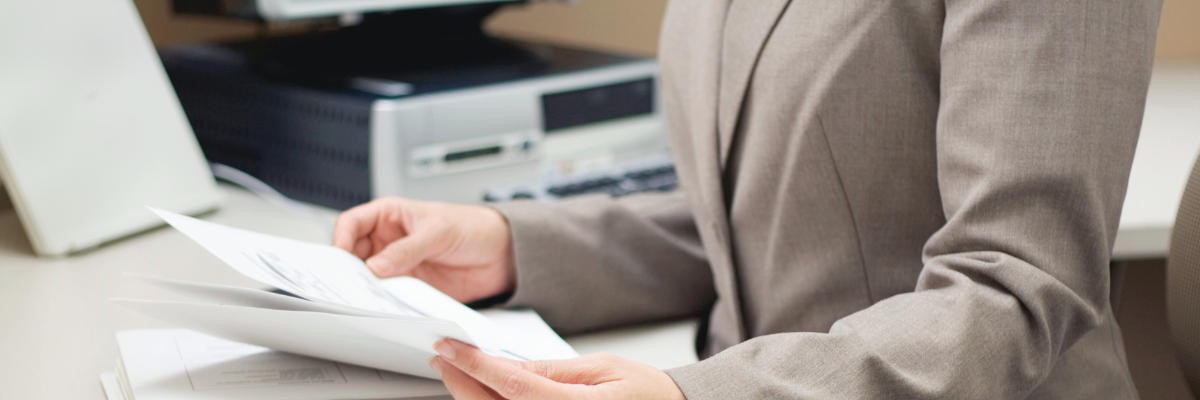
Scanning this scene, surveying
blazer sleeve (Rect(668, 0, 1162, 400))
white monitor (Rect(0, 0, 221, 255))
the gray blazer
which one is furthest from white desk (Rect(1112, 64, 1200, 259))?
white monitor (Rect(0, 0, 221, 255))

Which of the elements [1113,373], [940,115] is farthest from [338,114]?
[1113,373]

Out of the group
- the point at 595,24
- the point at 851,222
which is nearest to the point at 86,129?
the point at 851,222

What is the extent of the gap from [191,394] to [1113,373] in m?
0.53

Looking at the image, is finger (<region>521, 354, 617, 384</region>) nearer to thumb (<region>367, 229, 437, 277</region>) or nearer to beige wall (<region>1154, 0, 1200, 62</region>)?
thumb (<region>367, 229, 437, 277</region>)

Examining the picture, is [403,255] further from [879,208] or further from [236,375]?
[879,208]

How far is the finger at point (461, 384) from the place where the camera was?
0.42 m

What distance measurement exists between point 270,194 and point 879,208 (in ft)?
1.95

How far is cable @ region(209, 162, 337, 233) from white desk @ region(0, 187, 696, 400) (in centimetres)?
1

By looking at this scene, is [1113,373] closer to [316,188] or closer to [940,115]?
[940,115]

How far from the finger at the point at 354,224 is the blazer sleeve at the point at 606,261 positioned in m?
0.09

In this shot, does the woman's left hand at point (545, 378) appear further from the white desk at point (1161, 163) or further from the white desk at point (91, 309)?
the white desk at point (1161, 163)

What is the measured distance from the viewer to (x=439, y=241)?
0.61 metres

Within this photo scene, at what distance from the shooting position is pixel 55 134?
697mm

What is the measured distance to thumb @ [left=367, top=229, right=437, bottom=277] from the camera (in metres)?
0.58
